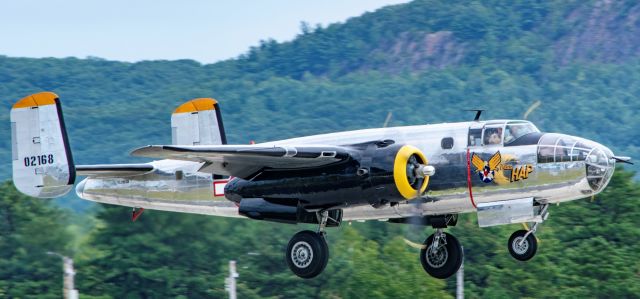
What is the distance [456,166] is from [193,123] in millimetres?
8365

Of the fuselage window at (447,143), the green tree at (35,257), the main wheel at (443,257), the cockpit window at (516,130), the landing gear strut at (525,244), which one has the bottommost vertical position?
the green tree at (35,257)

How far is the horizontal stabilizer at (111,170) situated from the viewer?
2634cm

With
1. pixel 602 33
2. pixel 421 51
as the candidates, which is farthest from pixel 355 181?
pixel 602 33

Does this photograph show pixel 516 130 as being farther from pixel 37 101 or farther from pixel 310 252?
pixel 37 101

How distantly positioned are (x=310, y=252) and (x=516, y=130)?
491 cm

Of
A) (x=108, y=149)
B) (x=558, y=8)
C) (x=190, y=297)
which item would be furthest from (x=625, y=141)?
(x=190, y=297)

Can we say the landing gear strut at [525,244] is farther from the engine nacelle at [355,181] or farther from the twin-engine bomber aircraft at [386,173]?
the engine nacelle at [355,181]

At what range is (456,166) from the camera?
23.7 m

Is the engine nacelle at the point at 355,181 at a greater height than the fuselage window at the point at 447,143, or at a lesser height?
lesser

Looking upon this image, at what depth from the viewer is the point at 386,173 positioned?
2320 centimetres

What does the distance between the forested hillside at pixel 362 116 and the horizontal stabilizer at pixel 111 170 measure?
63.2 ft

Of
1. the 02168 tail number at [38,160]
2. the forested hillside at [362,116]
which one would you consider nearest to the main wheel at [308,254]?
the 02168 tail number at [38,160]

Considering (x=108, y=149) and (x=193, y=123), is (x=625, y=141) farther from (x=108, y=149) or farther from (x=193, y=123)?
(x=193, y=123)

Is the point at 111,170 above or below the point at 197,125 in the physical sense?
below
